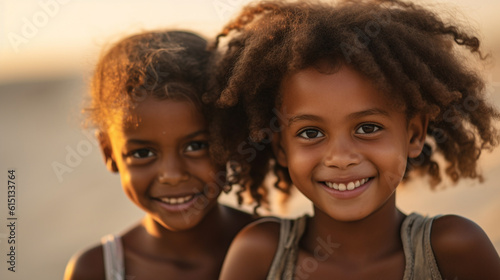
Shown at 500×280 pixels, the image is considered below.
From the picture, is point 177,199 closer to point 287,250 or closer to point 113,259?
point 113,259

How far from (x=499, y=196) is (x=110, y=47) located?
11.4 ft

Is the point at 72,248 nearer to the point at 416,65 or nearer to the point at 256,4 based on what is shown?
the point at 256,4

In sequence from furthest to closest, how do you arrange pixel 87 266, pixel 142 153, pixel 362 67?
pixel 87 266
pixel 142 153
pixel 362 67

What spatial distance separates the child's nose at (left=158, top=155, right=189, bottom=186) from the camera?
293 centimetres

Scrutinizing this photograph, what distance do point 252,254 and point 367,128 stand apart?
2.35 feet

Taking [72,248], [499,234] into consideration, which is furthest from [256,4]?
[72,248]

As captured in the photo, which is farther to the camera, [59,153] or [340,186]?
[59,153]

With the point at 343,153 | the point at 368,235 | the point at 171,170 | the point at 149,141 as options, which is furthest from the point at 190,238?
the point at 343,153

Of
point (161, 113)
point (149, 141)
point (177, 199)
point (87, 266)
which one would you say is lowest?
point (87, 266)

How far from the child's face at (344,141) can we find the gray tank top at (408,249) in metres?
0.20

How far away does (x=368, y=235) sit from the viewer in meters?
2.68

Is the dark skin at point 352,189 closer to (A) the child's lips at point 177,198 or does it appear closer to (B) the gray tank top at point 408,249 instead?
(B) the gray tank top at point 408,249

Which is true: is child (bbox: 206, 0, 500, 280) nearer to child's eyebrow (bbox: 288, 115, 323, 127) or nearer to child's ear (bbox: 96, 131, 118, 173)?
child's eyebrow (bbox: 288, 115, 323, 127)

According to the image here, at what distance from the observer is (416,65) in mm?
2504
